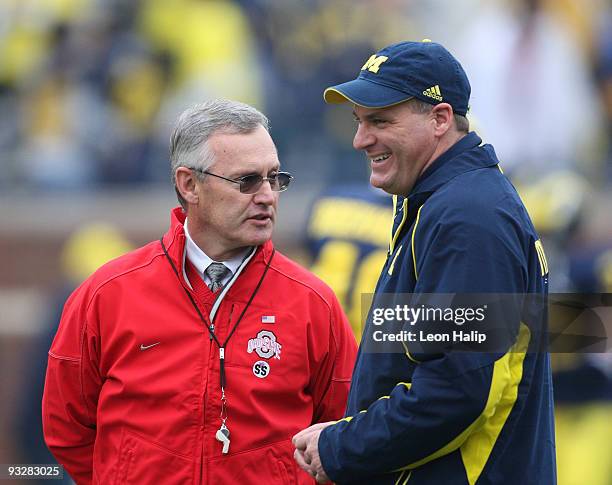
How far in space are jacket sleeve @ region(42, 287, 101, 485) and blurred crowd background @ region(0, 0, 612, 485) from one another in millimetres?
4315

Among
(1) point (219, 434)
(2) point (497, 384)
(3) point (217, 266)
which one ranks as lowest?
(1) point (219, 434)

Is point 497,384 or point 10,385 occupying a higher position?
point 497,384

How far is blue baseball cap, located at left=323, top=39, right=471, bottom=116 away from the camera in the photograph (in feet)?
9.05

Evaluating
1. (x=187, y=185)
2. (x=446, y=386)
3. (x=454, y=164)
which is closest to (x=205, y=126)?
(x=187, y=185)

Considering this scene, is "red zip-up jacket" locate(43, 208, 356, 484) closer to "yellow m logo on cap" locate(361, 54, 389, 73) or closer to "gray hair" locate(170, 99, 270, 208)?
"gray hair" locate(170, 99, 270, 208)

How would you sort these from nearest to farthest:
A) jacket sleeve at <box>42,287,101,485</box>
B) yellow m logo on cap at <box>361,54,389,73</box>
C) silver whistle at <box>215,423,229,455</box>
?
yellow m logo on cap at <box>361,54,389,73</box> → silver whistle at <box>215,423,229,455</box> → jacket sleeve at <box>42,287,101,485</box>

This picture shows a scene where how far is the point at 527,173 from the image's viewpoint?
785 cm

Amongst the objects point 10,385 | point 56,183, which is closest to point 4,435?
point 10,385

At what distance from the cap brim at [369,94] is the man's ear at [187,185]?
0.58 metres

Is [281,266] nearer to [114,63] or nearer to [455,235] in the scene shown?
[455,235]

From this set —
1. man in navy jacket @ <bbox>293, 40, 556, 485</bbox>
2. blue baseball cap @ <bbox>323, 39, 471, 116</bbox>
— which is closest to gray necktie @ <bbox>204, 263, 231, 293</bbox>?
man in navy jacket @ <bbox>293, 40, 556, 485</bbox>

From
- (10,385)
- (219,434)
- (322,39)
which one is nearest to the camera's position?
(219,434)

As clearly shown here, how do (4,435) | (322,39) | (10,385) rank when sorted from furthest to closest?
(322,39)
(10,385)
(4,435)

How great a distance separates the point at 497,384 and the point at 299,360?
69 cm
